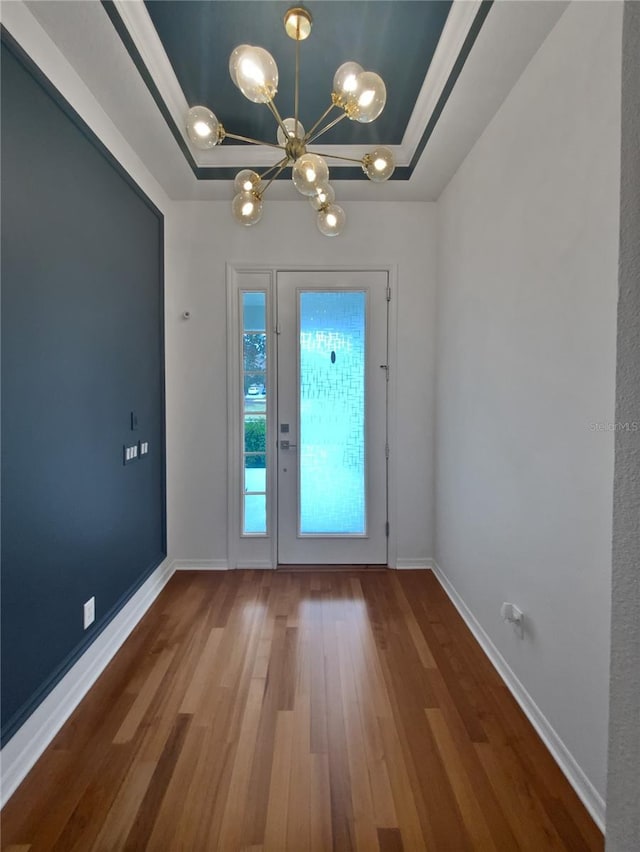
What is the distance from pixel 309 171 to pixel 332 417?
73.1 inches

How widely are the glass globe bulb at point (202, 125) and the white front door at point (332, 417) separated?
1.48 metres

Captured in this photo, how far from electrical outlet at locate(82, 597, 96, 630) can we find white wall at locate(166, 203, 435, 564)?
1096 millimetres

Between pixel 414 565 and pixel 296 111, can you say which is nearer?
A: pixel 296 111

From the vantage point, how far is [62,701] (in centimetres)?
168

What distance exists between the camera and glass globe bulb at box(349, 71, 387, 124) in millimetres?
1342

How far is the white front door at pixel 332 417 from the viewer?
3055mm

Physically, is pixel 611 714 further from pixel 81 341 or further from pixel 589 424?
pixel 81 341

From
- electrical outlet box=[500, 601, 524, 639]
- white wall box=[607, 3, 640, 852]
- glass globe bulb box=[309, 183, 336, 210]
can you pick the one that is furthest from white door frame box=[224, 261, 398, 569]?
white wall box=[607, 3, 640, 852]

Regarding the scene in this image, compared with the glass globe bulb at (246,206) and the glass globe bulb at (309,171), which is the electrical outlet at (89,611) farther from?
the glass globe bulb at (309,171)

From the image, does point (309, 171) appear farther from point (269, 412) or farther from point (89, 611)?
point (89, 611)

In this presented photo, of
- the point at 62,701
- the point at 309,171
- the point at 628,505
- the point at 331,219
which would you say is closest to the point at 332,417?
the point at 331,219

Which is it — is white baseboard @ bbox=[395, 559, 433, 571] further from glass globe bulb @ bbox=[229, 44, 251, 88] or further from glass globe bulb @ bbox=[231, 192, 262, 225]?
glass globe bulb @ bbox=[229, 44, 251, 88]

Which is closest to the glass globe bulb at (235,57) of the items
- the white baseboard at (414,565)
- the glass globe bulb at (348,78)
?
the glass globe bulb at (348,78)

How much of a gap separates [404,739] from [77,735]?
A: 4.44 ft
